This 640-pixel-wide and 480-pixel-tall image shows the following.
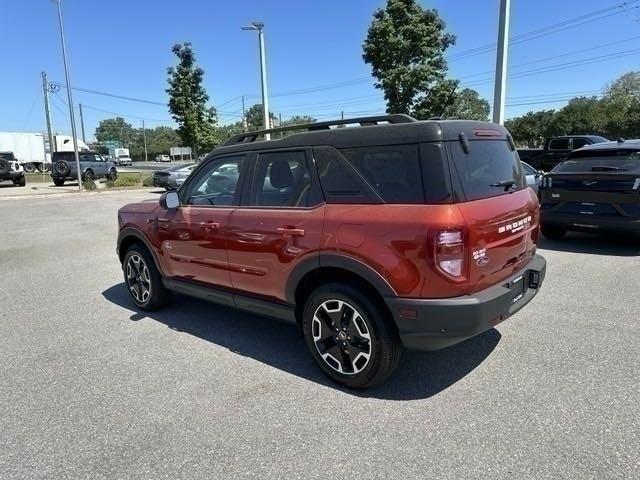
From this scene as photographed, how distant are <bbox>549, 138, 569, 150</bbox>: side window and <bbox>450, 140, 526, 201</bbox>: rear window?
57.1ft

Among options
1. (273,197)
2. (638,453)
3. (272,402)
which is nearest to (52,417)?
(272,402)

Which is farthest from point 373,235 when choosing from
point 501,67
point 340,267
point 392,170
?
point 501,67

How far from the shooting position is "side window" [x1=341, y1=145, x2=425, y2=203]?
3.00 metres

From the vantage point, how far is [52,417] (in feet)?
10.3

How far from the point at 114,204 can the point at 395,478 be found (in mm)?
17710

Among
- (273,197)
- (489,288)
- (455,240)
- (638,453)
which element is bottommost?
(638,453)

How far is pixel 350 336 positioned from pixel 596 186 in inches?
237

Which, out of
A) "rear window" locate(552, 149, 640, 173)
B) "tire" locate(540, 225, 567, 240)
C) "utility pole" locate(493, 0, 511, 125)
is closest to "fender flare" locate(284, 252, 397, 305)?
"rear window" locate(552, 149, 640, 173)

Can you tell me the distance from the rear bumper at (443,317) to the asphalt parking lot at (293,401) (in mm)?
501

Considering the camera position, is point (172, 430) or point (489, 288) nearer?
point (172, 430)

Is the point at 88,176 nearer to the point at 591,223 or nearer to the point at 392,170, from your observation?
the point at 591,223

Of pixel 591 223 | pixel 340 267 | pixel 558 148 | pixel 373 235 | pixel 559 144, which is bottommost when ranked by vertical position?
pixel 591 223

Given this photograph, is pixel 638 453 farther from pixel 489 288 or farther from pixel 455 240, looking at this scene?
pixel 455 240

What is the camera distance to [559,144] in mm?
19266
